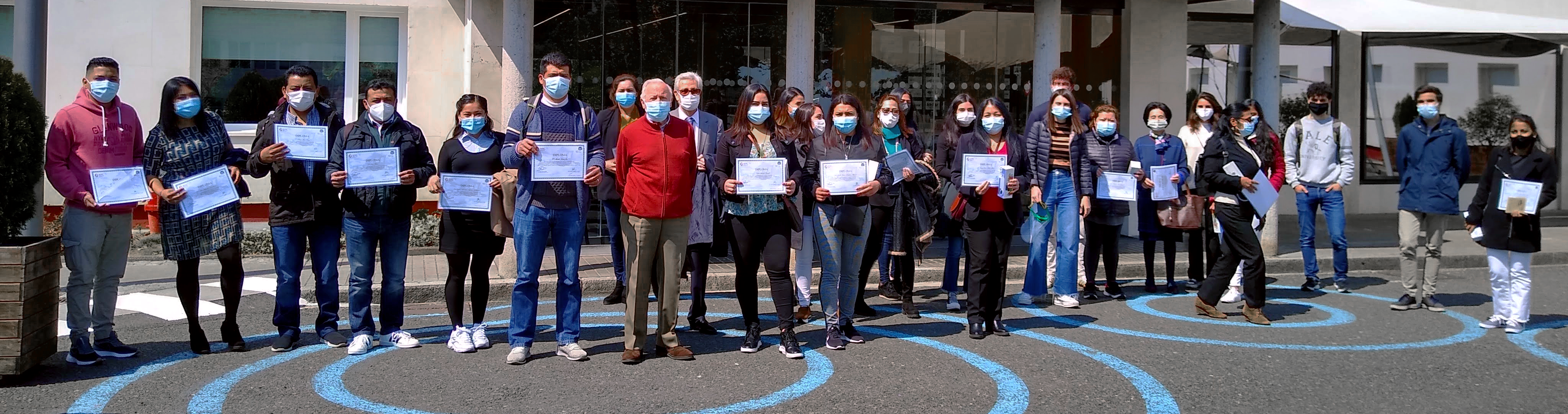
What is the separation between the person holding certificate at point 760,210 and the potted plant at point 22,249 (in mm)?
3614

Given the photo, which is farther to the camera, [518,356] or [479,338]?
[479,338]

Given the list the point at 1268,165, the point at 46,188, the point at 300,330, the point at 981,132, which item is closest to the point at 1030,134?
the point at 981,132

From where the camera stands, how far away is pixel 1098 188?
8602 mm

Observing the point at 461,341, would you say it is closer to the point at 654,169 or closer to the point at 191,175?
the point at 654,169

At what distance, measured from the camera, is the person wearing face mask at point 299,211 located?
256 inches

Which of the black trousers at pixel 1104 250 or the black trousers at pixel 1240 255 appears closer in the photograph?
the black trousers at pixel 1240 255

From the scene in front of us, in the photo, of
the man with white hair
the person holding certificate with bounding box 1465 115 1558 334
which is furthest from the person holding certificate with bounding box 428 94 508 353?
the person holding certificate with bounding box 1465 115 1558 334

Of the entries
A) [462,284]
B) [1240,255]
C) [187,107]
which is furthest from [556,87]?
[1240,255]

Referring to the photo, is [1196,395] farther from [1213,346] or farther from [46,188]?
[46,188]

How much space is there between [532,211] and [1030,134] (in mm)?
3988

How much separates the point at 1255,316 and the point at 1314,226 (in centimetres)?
223

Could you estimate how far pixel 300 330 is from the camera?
7227 mm

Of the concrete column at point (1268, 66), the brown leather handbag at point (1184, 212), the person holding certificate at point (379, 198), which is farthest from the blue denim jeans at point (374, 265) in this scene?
the concrete column at point (1268, 66)

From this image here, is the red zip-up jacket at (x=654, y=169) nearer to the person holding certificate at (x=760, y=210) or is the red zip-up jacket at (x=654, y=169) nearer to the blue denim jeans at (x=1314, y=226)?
the person holding certificate at (x=760, y=210)
